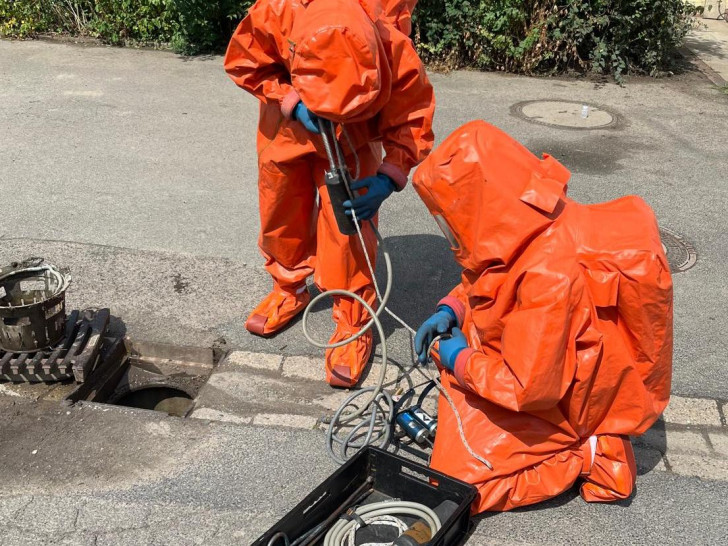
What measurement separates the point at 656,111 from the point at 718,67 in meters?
2.29

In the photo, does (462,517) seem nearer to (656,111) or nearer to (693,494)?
(693,494)

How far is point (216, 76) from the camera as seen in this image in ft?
27.9

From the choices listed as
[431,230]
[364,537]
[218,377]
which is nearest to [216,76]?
[431,230]

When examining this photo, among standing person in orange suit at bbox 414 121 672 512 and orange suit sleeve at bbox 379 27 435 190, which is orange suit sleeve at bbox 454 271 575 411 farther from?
orange suit sleeve at bbox 379 27 435 190

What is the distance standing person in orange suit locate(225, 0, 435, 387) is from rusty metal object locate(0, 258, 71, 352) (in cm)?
97

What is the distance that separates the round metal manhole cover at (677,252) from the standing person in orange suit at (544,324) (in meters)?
2.24

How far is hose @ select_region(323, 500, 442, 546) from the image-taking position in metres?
2.69

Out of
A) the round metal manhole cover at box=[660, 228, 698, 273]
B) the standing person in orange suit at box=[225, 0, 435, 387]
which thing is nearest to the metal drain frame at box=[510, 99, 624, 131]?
the round metal manhole cover at box=[660, 228, 698, 273]

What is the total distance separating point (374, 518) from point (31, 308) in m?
1.87

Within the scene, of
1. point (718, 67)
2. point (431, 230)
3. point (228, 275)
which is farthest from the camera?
→ point (718, 67)

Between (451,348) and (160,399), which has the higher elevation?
(451,348)

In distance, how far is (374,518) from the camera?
2811 mm

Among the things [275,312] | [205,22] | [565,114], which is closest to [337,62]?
[275,312]

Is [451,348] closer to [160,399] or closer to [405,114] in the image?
[405,114]
